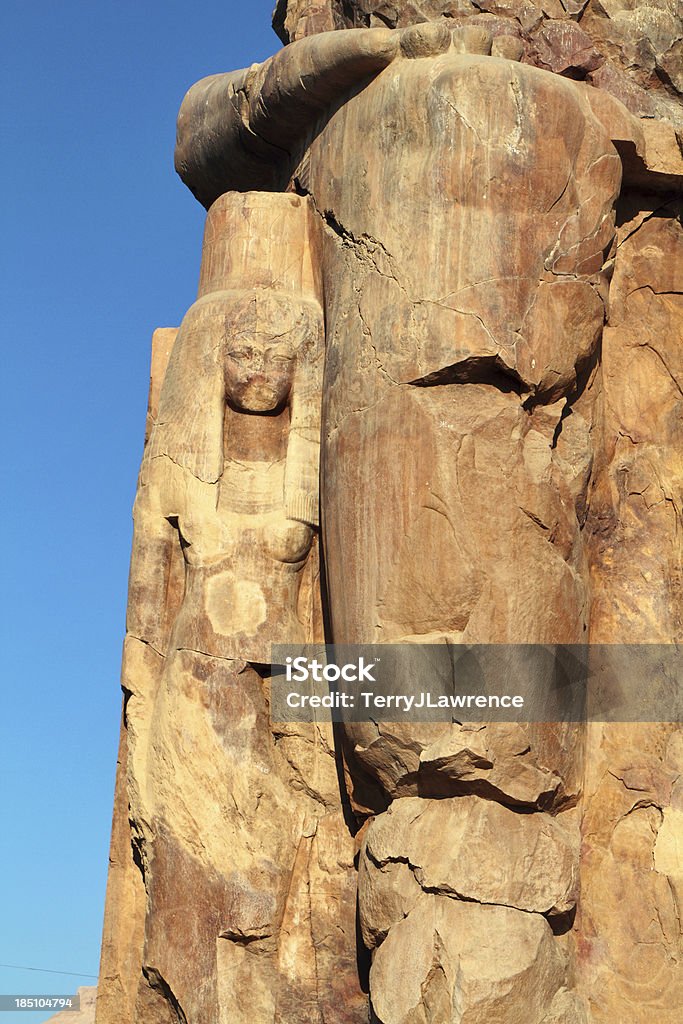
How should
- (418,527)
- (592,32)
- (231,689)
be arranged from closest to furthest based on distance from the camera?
(418,527) < (231,689) < (592,32)

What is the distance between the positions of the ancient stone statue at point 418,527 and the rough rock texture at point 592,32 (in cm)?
1

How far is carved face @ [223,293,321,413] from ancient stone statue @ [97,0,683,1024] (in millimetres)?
10

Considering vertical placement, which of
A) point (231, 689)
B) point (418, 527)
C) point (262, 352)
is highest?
point (262, 352)

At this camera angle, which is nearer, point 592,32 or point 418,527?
point 418,527

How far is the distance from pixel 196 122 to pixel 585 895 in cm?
309

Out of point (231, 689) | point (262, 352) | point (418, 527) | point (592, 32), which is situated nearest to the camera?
point (418, 527)

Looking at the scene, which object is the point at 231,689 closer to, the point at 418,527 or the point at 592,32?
the point at 418,527

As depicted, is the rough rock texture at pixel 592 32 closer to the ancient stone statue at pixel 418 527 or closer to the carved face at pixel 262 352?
the ancient stone statue at pixel 418 527

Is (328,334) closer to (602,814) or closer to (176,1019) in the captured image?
(602,814)

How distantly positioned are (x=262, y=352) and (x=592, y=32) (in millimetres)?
1593

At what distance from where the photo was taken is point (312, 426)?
18.5ft

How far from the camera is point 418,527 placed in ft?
16.5

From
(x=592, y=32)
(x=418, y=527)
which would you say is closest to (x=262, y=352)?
(x=418, y=527)

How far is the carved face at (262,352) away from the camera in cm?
564
